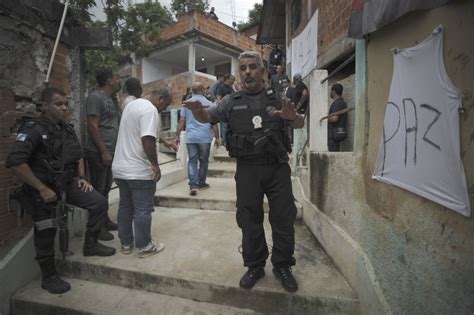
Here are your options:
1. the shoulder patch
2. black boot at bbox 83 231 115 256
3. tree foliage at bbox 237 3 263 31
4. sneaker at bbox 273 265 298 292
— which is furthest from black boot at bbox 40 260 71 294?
tree foliage at bbox 237 3 263 31

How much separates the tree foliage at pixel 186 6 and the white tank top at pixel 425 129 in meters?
13.2

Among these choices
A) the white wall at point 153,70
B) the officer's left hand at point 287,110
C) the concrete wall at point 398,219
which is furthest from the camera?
the white wall at point 153,70

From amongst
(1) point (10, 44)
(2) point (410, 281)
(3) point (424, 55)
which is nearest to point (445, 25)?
(3) point (424, 55)

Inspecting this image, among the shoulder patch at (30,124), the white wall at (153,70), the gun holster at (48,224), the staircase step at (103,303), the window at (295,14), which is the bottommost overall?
the staircase step at (103,303)

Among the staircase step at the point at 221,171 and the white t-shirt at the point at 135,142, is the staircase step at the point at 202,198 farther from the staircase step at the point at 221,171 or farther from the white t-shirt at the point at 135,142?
the white t-shirt at the point at 135,142

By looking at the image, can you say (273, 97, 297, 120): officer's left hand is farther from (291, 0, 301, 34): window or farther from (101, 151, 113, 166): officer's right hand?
(291, 0, 301, 34): window

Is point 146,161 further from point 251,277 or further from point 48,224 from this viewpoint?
point 251,277

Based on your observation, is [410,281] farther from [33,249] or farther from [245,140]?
[33,249]

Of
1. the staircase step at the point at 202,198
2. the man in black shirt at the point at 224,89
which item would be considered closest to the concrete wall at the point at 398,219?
the staircase step at the point at 202,198

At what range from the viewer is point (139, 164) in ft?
9.36

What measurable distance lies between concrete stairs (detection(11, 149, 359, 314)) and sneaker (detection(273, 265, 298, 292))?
0.04m

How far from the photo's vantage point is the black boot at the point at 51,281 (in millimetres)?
2676

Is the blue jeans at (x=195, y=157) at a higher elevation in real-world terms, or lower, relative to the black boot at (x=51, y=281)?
higher

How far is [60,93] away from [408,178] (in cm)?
277
